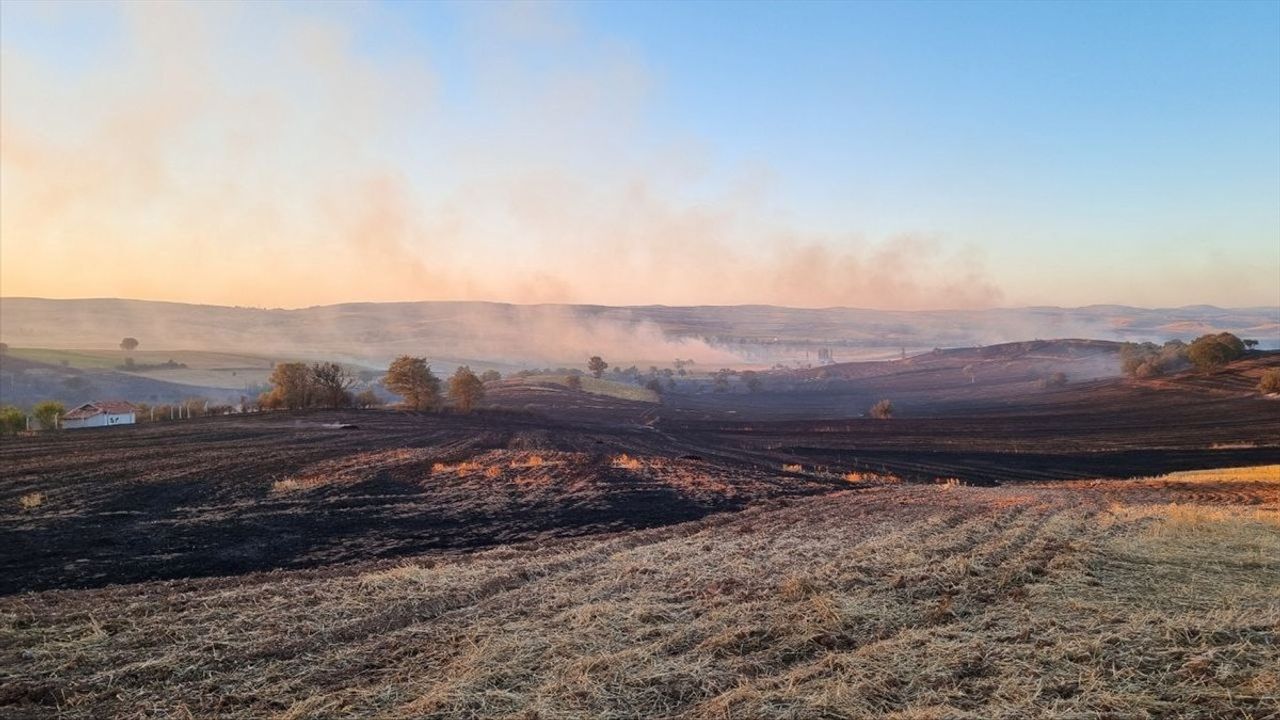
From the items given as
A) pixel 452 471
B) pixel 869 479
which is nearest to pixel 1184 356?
pixel 869 479

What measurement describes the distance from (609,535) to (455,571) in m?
5.19

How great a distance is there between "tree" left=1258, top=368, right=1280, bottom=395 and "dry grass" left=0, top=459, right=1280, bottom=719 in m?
64.4

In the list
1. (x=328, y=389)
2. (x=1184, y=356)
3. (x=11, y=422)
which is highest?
(x=1184, y=356)

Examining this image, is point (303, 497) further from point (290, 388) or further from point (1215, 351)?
point (1215, 351)

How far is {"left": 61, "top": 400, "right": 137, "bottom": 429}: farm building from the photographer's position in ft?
159

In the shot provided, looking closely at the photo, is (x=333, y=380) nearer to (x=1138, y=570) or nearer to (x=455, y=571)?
(x=455, y=571)

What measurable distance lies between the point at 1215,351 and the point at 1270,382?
50.2 ft

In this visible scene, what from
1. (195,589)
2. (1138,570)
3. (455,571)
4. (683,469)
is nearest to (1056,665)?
(1138,570)

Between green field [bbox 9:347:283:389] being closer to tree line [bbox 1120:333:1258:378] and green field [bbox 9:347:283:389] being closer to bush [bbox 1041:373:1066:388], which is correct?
bush [bbox 1041:373:1066:388]

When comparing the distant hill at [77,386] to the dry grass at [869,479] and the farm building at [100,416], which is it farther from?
the dry grass at [869,479]

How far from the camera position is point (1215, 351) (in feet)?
228

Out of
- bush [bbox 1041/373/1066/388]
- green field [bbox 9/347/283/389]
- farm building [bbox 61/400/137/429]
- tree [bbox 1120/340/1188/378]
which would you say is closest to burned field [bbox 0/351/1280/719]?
farm building [bbox 61/400/137/429]

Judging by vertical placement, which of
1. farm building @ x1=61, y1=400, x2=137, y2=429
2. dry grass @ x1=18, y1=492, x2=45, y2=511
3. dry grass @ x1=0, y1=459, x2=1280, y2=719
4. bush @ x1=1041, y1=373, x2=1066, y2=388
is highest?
dry grass @ x1=0, y1=459, x2=1280, y2=719

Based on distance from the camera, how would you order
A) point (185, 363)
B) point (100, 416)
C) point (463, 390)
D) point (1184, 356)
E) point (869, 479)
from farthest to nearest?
point (185, 363)
point (1184, 356)
point (463, 390)
point (100, 416)
point (869, 479)
